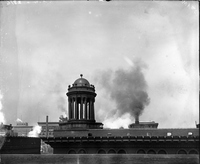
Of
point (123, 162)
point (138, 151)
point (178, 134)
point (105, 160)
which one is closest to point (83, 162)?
point (105, 160)

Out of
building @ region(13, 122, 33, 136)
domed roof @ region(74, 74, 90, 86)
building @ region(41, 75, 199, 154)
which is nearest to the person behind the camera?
building @ region(41, 75, 199, 154)

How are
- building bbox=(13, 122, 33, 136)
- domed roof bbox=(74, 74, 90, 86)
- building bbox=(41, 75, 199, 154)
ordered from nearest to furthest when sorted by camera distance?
building bbox=(41, 75, 199, 154), domed roof bbox=(74, 74, 90, 86), building bbox=(13, 122, 33, 136)

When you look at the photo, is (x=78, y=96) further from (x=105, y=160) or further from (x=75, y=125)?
(x=105, y=160)

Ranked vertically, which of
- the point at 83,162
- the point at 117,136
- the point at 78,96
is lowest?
the point at 83,162

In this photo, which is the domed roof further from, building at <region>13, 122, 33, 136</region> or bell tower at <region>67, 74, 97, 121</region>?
building at <region>13, 122, 33, 136</region>

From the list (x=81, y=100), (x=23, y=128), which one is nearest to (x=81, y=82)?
(x=81, y=100)

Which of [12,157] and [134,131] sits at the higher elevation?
[134,131]

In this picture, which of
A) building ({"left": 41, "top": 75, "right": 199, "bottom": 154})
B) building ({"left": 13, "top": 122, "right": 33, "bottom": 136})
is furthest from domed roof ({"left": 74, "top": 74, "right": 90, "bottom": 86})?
building ({"left": 13, "top": 122, "right": 33, "bottom": 136})

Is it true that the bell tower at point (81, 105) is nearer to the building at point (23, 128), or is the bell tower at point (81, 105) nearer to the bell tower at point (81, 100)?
the bell tower at point (81, 100)
